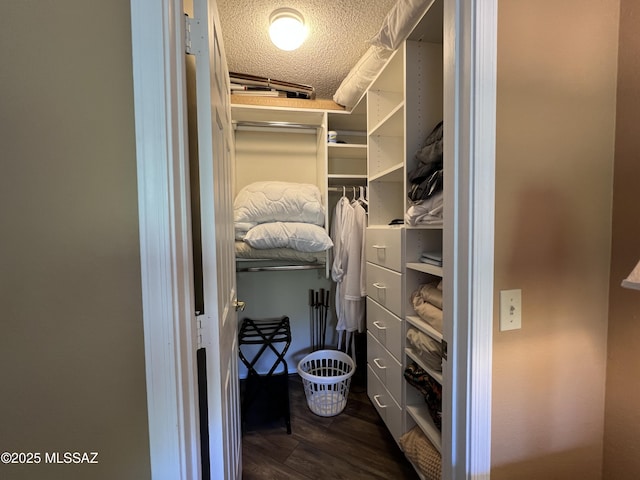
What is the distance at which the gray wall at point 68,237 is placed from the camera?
1.59ft

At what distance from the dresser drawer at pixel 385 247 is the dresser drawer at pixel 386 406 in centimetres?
77

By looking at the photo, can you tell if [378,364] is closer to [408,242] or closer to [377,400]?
[377,400]

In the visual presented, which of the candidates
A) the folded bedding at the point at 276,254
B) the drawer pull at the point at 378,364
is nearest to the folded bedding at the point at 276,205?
the folded bedding at the point at 276,254

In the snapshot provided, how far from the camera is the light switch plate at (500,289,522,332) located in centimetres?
74

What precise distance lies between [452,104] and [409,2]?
0.66 metres

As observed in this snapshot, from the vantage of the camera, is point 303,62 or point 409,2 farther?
point 303,62

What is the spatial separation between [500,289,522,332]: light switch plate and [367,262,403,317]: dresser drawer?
2.04 ft

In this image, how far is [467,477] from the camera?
756mm

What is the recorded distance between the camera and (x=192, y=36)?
70 cm

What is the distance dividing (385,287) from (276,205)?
919mm

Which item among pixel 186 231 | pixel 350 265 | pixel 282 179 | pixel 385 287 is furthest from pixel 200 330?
pixel 282 179

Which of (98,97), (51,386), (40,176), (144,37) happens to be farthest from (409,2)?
(51,386)

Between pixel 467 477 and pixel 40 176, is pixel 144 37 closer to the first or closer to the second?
pixel 40 176

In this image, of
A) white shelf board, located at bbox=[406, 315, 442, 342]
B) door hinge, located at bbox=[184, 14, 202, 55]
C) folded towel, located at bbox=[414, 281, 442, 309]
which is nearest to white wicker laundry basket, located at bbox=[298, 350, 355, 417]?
white shelf board, located at bbox=[406, 315, 442, 342]
